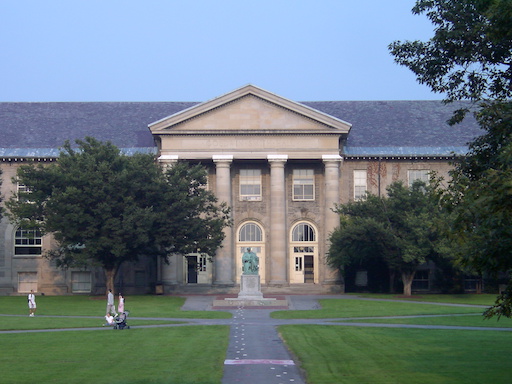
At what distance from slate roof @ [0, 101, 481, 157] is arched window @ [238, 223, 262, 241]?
10213 millimetres

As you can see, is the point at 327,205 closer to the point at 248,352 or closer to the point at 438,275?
the point at 438,275

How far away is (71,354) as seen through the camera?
1017 inches

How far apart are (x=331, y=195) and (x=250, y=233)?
7.99 m

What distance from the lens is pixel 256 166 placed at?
7019 cm

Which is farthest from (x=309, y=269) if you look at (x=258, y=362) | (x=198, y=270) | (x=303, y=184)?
(x=258, y=362)

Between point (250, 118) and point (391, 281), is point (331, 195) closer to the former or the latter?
point (391, 281)

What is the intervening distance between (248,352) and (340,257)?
119 feet

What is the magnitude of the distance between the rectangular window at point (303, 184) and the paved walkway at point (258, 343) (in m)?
18.7

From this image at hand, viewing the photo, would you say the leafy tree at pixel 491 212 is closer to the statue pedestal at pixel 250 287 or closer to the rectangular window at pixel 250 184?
the statue pedestal at pixel 250 287

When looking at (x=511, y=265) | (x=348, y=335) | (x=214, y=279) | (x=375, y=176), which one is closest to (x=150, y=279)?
(x=214, y=279)

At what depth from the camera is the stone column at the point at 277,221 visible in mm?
67000

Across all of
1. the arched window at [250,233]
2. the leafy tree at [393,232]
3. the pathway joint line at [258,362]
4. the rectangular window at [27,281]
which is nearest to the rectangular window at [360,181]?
the leafy tree at [393,232]

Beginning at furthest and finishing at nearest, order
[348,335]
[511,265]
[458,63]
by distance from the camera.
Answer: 1. [348,335]
2. [458,63]
3. [511,265]

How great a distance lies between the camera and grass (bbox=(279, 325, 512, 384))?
21.1 meters
